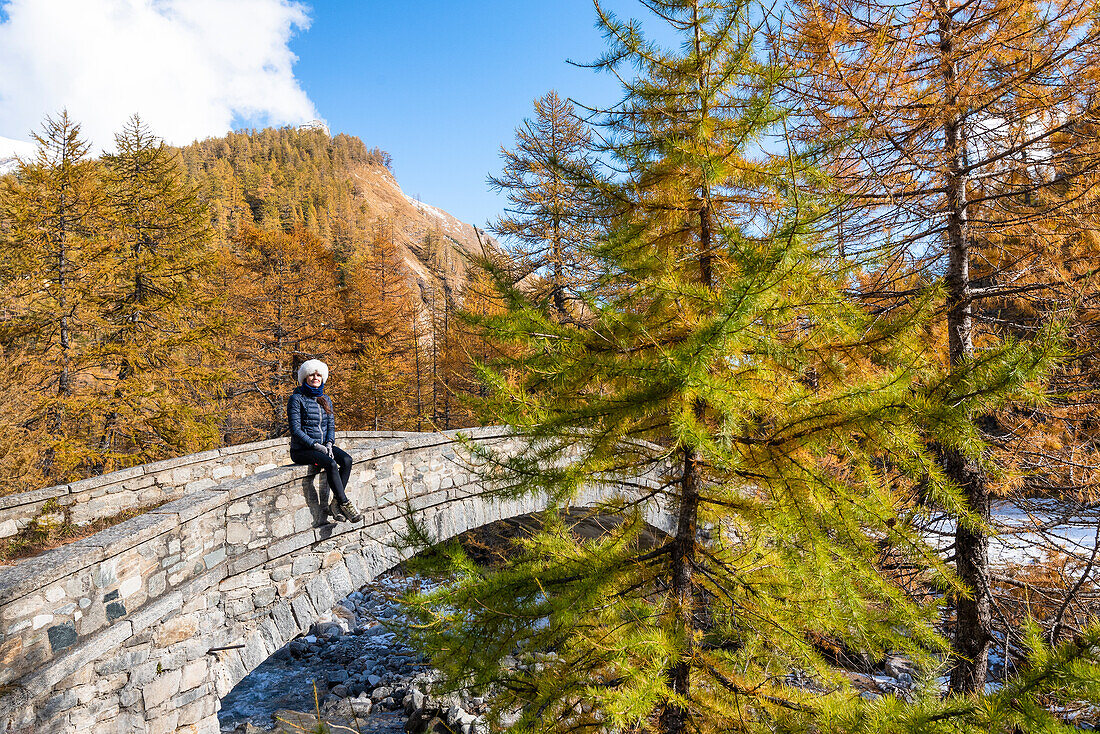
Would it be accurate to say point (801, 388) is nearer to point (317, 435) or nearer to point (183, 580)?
point (317, 435)

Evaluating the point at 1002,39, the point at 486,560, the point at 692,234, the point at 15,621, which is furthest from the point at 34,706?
the point at 486,560

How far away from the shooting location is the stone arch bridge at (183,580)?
12.4 feet

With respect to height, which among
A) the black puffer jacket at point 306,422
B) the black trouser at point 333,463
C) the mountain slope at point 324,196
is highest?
the mountain slope at point 324,196

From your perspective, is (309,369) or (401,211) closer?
(309,369)

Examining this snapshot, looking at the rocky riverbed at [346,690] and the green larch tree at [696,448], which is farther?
the rocky riverbed at [346,690]

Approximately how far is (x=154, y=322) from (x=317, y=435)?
1066cm

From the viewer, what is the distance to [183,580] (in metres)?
4.81

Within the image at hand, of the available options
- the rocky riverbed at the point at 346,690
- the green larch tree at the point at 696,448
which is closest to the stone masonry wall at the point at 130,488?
the rocky riverbed at the point at 346,690

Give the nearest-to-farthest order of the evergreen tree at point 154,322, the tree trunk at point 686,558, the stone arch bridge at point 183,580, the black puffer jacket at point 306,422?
the tree trunk at point 686,558, the stone arch bridge at point 183,580, the black puffer jacket at point 306,422, the evergreen tree at point 154,322

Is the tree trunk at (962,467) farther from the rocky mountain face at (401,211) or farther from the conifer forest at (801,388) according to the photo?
the rocky mountain face at (401,211)

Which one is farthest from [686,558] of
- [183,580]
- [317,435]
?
[183,580]

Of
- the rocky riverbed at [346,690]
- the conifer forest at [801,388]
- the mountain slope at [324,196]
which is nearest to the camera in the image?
the conifer forest at [801,388]

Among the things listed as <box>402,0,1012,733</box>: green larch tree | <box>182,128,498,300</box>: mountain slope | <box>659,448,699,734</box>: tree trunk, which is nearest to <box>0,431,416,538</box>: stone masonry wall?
<box>402,0,1012,733</box>: green larch tree

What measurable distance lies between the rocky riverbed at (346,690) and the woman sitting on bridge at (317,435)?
1.54 meters
